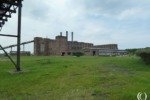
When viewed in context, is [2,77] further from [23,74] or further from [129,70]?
[129,70]

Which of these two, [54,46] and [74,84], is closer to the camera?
[74,84]

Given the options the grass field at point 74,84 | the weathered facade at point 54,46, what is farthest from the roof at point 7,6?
the weathered facade at point 54,46

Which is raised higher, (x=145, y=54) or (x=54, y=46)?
(x=54, y=46)

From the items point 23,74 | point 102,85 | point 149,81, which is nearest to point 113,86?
point 102,85

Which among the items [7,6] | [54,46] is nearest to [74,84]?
[7,6]

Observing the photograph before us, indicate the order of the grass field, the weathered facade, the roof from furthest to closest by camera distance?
the weathered facade < the roof < the grass field

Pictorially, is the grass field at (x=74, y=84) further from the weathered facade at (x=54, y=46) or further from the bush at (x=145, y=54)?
the weathered facade at (x=54, y=46)

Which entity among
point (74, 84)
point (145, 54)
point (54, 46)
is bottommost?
point (74, 84)

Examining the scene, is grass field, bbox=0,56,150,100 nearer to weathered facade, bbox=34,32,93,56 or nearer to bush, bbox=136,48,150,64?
bush, bbox=136,48,150,64

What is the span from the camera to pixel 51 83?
1800 cm

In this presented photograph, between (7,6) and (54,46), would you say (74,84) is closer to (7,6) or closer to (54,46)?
(7,6)

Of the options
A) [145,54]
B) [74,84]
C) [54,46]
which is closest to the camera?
[74,84]

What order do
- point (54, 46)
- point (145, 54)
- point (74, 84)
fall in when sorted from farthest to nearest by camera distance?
1. point (54, 46)
2. point (145, 54)
3. point (74, 84)

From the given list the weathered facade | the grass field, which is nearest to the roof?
the grass field
